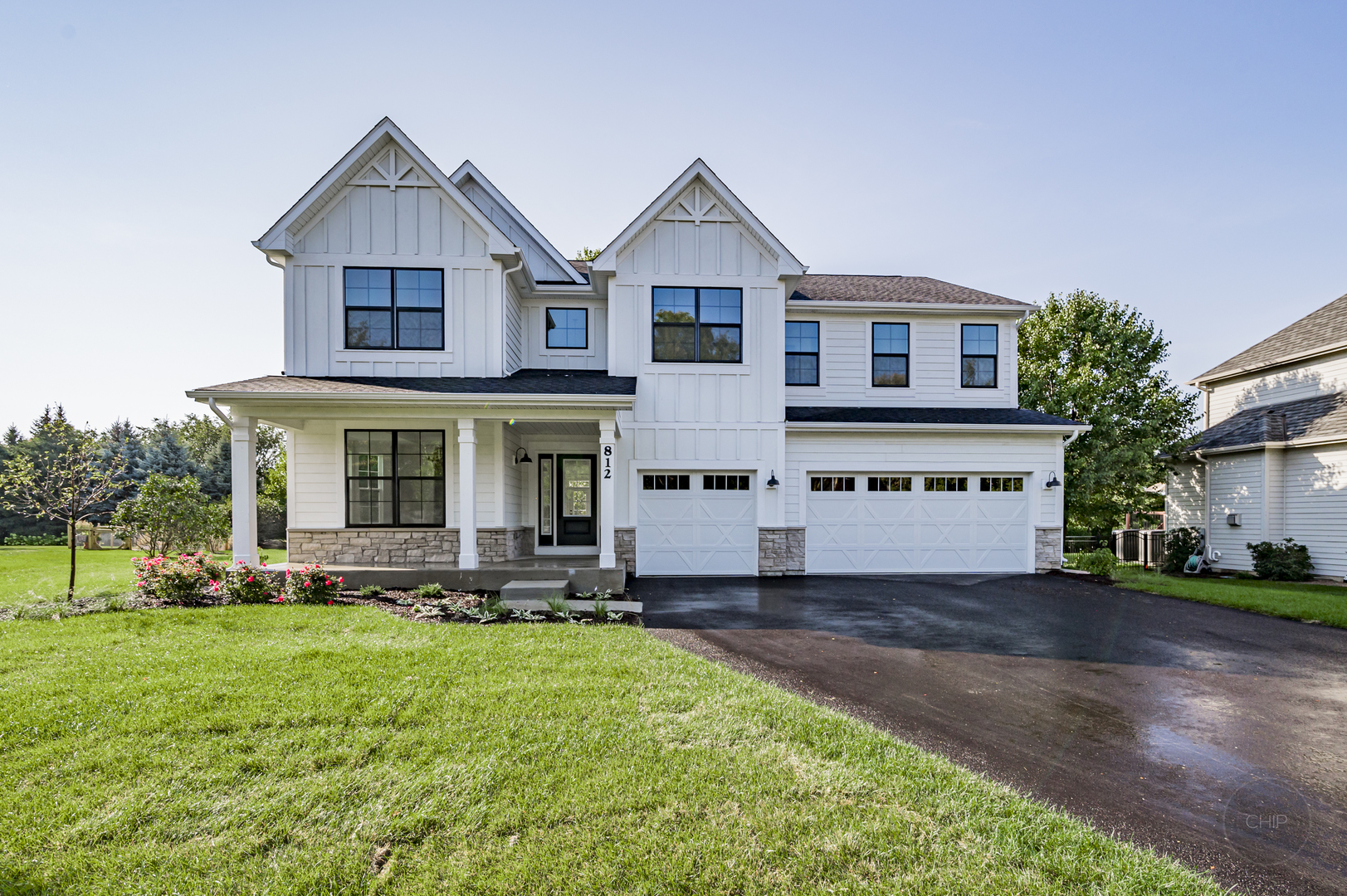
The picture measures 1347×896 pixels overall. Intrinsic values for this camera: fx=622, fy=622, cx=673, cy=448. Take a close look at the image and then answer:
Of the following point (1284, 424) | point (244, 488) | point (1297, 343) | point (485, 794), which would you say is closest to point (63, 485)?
point (244, 488)

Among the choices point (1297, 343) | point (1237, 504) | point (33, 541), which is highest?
point (1297, 343)

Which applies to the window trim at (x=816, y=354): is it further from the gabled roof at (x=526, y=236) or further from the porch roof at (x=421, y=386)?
the gabled roof at (x=526, y=236)

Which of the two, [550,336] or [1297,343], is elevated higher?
[1297,343]

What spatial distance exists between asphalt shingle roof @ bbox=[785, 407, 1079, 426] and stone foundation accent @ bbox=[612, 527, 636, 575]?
4.22m

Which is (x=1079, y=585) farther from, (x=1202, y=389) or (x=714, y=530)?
(x=1202, y=389)

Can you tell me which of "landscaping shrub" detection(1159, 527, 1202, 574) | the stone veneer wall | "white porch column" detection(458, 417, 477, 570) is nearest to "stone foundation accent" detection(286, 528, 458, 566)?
the stone veneer wall

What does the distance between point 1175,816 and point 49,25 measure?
562 inches

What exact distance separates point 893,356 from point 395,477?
1136cm

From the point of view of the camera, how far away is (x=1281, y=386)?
1733cm

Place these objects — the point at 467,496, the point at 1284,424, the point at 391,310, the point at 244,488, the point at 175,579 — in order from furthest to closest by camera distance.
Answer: the point at 1284,424
the point at 391,310
the point at 467,496
the point at 244,488
the point at 175,579

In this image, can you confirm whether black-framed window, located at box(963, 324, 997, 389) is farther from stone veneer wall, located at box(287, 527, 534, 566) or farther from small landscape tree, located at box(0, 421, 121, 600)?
small landscape tree, located at box(0, 421, 121, 600)

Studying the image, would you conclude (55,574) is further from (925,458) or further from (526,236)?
(925,458)

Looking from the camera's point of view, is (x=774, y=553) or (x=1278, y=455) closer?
(x=774, y=553)

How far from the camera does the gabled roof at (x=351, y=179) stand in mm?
11641
